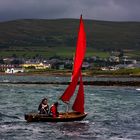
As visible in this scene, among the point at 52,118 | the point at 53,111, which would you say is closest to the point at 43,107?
the point at 53,111

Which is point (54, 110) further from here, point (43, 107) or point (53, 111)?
point (43, 107)

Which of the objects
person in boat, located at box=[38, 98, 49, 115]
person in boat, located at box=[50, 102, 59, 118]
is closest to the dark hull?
person in boat, located at box=[50, 102, 59, 118]

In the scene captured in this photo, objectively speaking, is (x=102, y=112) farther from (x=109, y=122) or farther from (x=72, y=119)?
(x=72, y=119)

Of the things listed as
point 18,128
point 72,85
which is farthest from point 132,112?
point 18,128

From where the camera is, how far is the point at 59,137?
47.5 metres

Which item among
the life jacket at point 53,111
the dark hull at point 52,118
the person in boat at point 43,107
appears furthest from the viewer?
the person in boat at point 43,107

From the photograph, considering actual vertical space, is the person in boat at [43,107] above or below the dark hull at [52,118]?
above

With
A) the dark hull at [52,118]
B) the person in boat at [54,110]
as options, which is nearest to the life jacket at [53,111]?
the person in boat at [54,110]

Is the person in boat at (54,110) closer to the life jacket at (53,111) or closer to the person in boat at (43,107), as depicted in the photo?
the life jacket at (53,111)

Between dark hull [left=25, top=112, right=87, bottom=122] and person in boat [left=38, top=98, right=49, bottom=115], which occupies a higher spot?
person in boat [left=38, top=98, right=49, bottom=115]

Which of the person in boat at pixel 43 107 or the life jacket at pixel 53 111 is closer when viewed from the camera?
the life jacket at pixel 53 111

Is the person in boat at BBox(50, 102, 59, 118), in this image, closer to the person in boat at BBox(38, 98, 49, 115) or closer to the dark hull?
the dark hull

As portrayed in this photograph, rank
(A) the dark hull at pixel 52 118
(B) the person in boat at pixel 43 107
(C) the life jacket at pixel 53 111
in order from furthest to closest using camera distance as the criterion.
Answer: (B) the person in boat at pixel 43 107
(A) the dark hull at pixel 52 118
(C) the life jacket at pixel 53 111

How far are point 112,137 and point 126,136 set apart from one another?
137 cm
